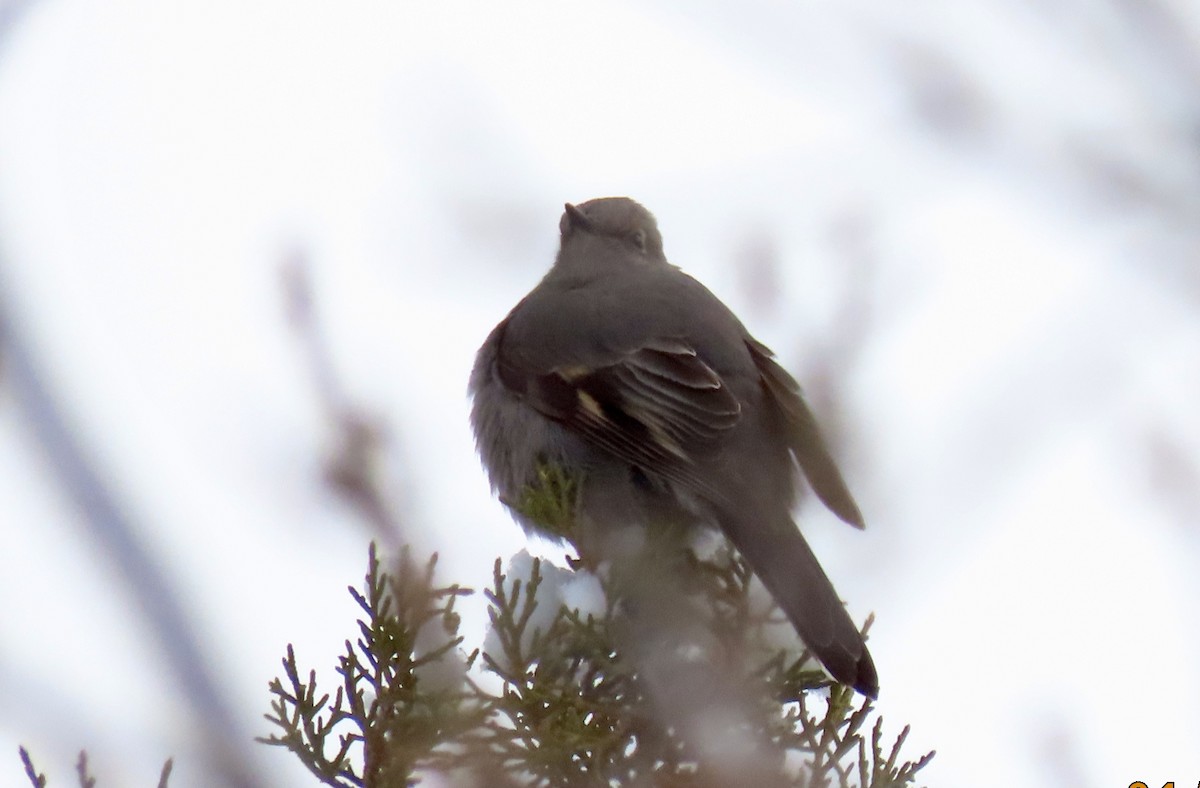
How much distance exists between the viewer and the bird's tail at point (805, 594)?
10.1 ft

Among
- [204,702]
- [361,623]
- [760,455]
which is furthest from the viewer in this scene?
[760,455]

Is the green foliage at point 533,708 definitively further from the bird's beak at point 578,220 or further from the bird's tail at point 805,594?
the bird's beak at point 578,220

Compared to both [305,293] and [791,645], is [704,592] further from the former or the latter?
[305,293]

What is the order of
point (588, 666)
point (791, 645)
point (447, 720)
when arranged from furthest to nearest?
1. point (791, 645)
2. point (588, 666)
3. point (447, 720)

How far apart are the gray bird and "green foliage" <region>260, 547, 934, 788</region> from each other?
0.43 m

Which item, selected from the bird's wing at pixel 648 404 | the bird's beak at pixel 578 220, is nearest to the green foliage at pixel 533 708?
the bird's wing at pixel 648 404

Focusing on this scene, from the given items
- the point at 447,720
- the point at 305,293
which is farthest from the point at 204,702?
the point at 447,720

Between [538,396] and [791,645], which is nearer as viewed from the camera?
[791,645]

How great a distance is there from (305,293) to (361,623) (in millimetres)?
908

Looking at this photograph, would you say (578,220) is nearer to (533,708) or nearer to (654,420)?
(654,420)

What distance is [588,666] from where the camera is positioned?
301cm

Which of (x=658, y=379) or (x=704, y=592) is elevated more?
(x=658, y=379)

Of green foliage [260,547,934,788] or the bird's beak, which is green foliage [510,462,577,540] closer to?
green foliage [260,547,934,788]

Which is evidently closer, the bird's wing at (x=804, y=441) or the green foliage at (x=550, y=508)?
the green foliage at (x=550, y=508)
